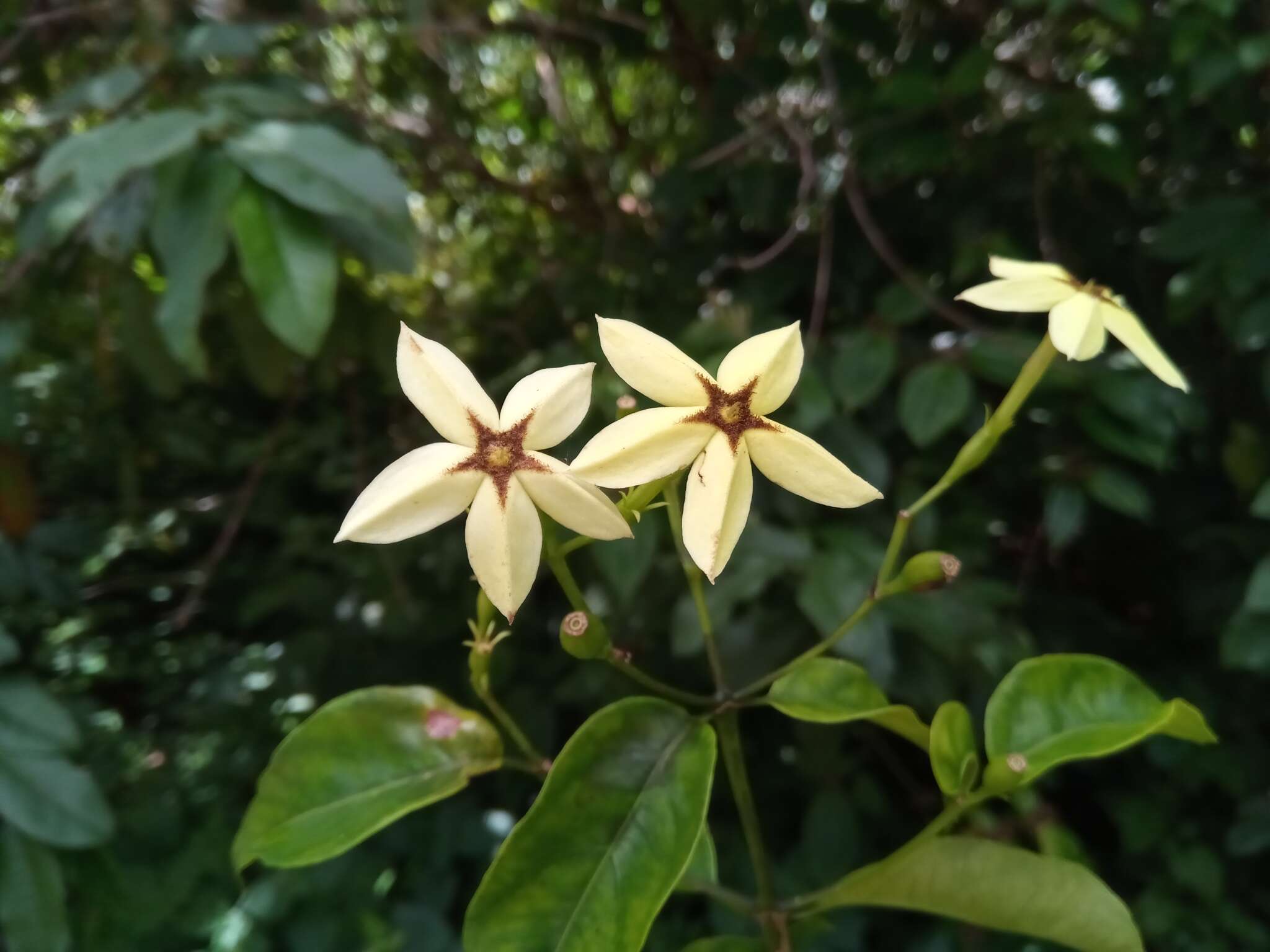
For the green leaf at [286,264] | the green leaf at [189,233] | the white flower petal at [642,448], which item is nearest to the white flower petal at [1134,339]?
the white flower petal at [642,448]

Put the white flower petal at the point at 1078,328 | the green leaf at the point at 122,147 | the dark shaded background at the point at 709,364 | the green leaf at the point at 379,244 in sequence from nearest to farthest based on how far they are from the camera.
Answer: the white flower petal at the point at 1078,328, the green leaf at the point at 122,147, the green leaf at the point at 379,244, the dark shaded background at the point at 709,364

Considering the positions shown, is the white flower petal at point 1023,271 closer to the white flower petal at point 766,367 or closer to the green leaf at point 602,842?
the white flower petal at point 766,367

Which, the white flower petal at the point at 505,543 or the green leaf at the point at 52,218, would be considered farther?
the green leaf at the point at 52,218

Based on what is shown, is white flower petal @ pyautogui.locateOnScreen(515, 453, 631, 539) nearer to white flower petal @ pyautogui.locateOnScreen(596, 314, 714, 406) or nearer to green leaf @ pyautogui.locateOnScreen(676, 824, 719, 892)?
white flower petal @ pyautogui.locateOnScreen(596, 314, 714, 406)

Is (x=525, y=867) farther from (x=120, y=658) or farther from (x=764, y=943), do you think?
(x=120, y=658)

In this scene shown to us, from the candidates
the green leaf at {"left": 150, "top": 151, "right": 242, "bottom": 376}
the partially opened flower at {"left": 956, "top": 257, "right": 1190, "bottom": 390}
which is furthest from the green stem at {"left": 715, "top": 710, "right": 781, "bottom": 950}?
the green leaf at {"left": 150, "top": 151, "right": 242, "bottom": 376}

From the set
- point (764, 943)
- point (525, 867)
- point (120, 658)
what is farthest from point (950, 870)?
point (120, 658)
